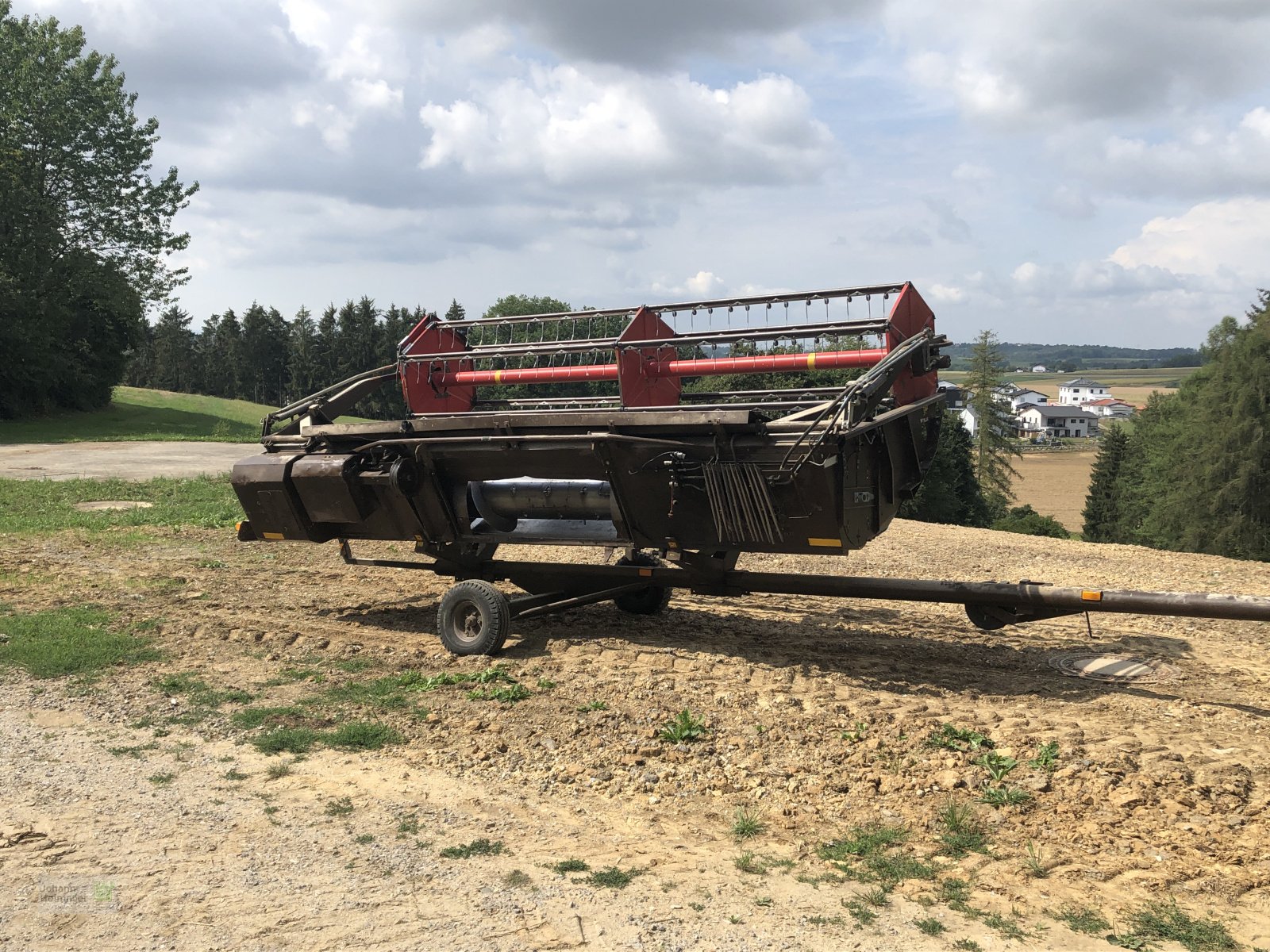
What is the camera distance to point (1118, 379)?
164500 mm

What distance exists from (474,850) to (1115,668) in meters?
5.11

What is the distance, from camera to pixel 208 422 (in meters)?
40.9

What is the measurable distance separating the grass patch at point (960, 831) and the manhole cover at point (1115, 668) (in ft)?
8.80

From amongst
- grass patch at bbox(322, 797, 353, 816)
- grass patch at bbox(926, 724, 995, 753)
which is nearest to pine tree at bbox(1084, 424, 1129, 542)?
grass patch at bbox(926, 724, 995, 753)

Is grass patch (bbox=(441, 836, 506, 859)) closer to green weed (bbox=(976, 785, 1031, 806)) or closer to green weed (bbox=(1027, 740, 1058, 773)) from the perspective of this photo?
green weed (bbox=(976, 785, 1031, 806))

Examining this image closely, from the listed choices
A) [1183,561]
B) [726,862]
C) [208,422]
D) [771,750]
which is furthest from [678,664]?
[208,422]

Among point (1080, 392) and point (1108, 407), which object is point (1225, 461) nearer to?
point (1108, 407)

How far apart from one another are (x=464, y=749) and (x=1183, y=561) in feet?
32.3

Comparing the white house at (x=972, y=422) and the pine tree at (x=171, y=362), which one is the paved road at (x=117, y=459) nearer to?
the white house at (x=972, y=422)

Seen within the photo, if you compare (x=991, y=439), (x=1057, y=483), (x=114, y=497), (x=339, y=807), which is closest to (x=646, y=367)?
(x=339, y=807)

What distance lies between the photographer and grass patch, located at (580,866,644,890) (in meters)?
4.50

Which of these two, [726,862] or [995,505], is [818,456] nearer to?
[726,862]

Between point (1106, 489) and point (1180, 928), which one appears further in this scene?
point (1106, 489)

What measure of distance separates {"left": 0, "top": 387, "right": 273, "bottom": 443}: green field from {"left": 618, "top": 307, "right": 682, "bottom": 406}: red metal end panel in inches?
802
